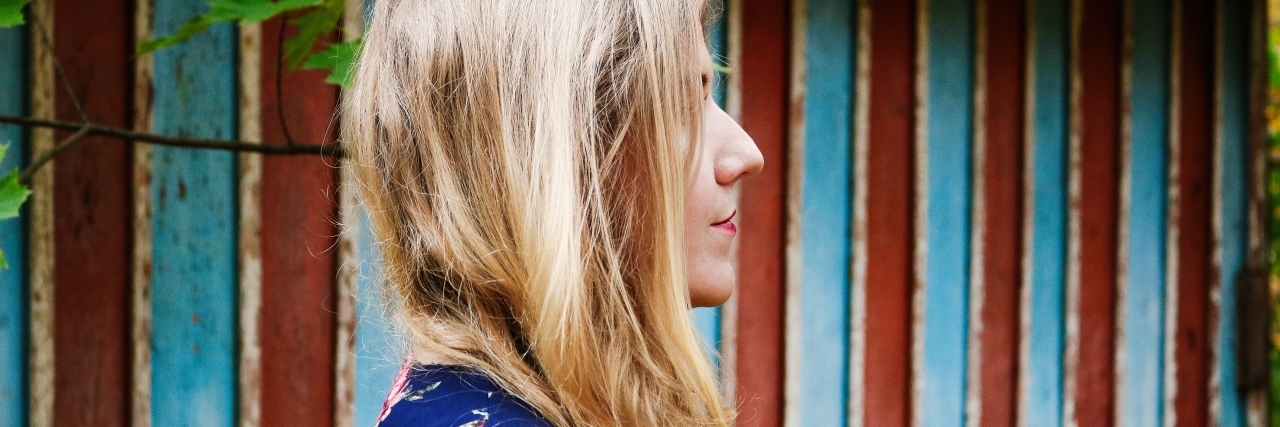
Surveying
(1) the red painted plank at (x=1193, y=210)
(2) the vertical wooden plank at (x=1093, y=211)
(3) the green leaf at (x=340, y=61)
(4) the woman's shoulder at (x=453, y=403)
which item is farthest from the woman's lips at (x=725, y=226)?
(1) the red painted plank at (x=1193, y=210)

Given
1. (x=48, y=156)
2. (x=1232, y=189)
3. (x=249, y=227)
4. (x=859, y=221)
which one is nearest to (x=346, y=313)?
(x=249, y=227)

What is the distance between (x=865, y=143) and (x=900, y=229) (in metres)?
0.29

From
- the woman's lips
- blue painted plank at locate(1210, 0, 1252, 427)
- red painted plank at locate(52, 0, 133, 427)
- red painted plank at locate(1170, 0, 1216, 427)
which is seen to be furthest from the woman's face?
blue painted plank at locate(1210, 0, 1252, 427)

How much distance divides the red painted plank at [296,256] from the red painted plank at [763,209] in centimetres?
105

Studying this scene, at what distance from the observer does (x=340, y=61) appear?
5.02ft

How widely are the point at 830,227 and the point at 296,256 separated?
1.41 meters

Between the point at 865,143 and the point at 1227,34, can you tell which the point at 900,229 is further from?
the point at 1227,34

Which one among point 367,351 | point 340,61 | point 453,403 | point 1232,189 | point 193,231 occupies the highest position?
point 340,61

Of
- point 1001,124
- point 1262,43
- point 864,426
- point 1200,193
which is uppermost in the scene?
point 1262,43

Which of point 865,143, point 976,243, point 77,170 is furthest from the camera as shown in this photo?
point 976,243

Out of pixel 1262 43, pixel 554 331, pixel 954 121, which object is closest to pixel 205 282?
pixel 554 331

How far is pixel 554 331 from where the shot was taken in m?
1.04

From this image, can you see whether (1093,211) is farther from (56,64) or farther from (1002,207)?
(56,64)

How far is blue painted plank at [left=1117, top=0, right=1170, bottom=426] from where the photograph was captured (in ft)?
9.93
